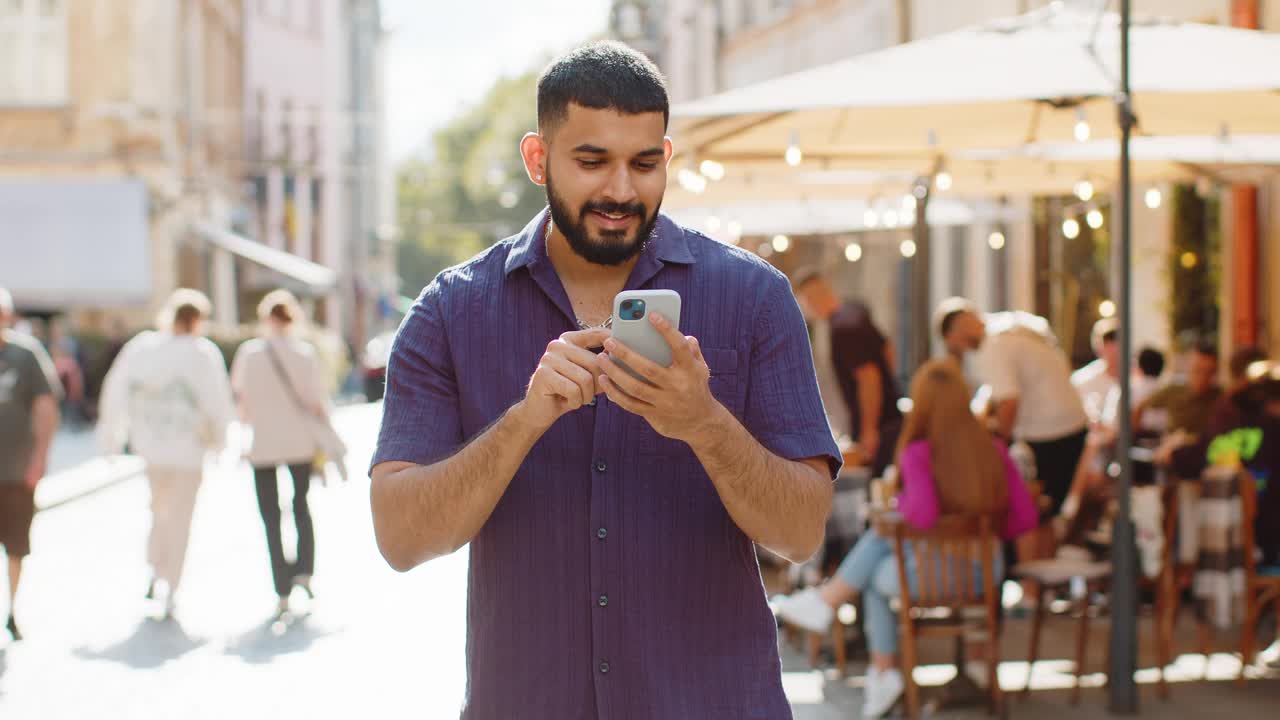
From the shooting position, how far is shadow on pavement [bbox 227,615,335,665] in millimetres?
9594

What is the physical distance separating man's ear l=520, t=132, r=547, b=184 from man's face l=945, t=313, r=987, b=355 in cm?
839

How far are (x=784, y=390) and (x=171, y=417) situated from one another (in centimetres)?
892

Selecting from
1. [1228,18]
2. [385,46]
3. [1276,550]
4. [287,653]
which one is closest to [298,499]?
[287,653]

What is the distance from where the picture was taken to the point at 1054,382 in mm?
11250

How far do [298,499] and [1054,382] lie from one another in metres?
4.80

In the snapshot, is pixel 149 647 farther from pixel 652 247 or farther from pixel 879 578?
pixel 652 247

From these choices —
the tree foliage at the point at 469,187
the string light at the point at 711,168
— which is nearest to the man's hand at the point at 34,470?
the string light at the point at 711,168

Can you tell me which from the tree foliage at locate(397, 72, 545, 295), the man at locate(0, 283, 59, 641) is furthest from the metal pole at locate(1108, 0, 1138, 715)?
the tree foliage at locate(397, 72, 545, 295)

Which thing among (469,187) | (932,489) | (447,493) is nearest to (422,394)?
(447,493)

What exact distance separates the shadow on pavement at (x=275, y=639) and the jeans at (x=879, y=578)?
10.6 ft

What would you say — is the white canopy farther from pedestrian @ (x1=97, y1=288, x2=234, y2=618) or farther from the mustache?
the mustache

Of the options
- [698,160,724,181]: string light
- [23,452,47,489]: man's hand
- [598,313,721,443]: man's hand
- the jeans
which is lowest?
the jeans

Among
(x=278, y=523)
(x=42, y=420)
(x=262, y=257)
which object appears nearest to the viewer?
(x=42, y=420)

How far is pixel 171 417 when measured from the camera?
10977 millimetres
